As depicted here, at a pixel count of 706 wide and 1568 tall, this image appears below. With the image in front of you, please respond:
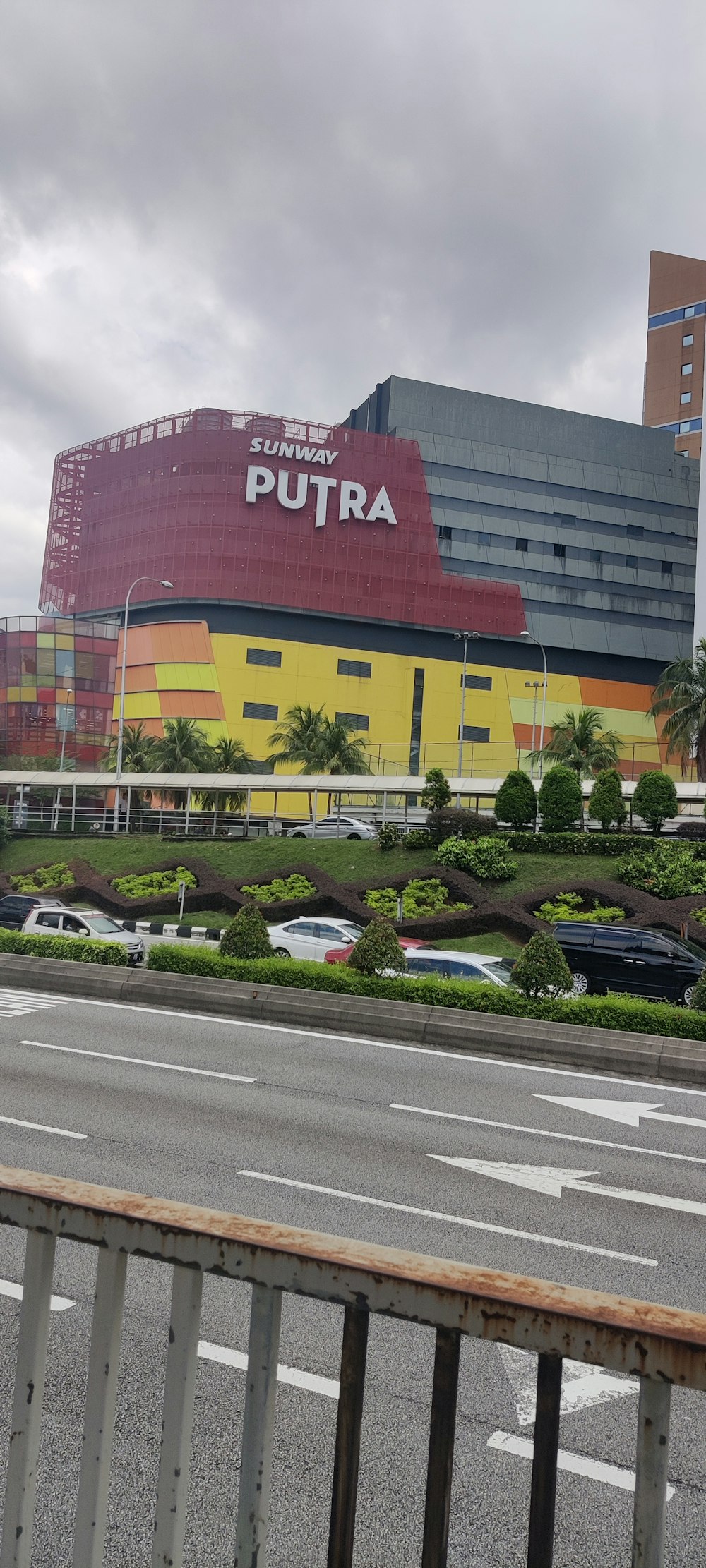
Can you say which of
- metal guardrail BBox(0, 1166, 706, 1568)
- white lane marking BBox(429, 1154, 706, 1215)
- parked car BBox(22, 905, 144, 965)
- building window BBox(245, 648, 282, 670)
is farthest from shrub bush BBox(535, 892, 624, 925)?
building window BBox(245, 648, 282, 670)

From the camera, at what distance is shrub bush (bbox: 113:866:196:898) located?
122ft

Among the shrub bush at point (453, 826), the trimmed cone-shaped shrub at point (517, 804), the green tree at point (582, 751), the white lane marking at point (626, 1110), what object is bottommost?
the white lane marking at point (626, 1110)

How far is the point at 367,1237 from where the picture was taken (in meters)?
7.15

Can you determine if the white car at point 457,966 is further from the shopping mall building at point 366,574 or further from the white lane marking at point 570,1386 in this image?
the shopping mall building at point 366,574

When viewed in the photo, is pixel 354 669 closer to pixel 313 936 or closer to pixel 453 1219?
pixel 313 936

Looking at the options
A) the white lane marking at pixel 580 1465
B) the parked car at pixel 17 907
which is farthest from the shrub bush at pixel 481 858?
the white lane marking at pixel 580 1465

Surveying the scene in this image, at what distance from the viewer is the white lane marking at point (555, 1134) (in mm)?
10086

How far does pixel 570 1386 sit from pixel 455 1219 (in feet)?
8.55

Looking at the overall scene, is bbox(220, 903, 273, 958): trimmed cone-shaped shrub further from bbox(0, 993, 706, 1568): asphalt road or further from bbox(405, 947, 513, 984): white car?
bbox(0, 993, 706, 1568): asphalt road

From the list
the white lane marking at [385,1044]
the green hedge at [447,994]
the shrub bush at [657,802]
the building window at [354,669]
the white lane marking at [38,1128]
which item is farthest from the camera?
the building window at [354,669]

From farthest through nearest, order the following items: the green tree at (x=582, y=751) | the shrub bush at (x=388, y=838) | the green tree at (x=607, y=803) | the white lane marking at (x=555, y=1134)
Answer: the green tree at (x=582, y=751) → the shrub bush at (x=388, y=838) → the green tree at (x=607, y=803) → the white lane marking at (x=555, y=1134)

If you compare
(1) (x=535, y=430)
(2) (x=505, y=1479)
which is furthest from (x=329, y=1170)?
(1) (x=535, y=430)

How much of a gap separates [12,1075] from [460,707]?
8382 centimetres

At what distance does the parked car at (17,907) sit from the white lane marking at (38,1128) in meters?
20.9
